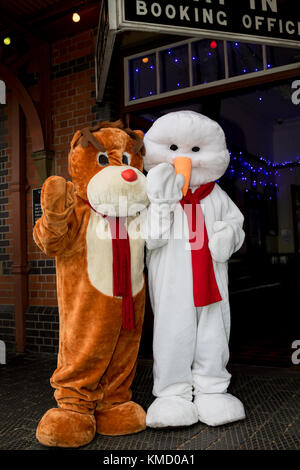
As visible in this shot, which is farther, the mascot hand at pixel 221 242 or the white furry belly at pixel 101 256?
the mascot hand at pixel 221 242

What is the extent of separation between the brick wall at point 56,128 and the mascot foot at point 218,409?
7.65 feet

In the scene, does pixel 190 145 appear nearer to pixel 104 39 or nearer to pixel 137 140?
pixel 137 140

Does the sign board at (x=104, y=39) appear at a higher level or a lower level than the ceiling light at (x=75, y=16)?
lower

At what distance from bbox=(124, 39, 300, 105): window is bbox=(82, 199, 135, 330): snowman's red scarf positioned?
214 centimetres

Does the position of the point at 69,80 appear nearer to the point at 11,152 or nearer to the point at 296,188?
the point at 11,152

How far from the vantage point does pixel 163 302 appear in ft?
8.41

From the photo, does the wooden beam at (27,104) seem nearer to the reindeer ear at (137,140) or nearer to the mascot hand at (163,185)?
the reindeer ear at (137,140)

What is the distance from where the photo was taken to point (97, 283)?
7.71 ft

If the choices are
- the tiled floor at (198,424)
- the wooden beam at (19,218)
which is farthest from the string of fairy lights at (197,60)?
the tiled floor at (198,424)

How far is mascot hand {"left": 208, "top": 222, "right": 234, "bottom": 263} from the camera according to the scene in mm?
2574

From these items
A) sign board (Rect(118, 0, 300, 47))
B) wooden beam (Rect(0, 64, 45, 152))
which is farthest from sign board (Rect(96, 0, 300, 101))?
wooden beam (Rect(0, 64, 45, 152))

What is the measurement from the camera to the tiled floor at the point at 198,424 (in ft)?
7.53

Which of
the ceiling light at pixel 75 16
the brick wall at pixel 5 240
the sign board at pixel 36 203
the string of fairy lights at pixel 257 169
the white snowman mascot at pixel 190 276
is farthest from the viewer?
the string of fairy lights at pixel 257 169

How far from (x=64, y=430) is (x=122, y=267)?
0.88m
